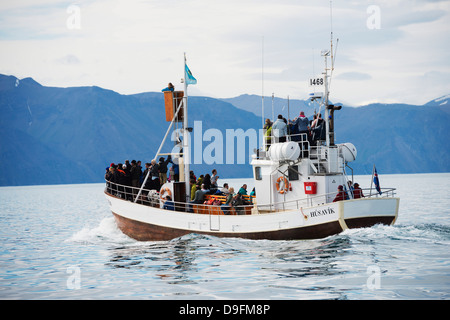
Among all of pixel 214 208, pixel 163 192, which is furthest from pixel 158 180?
pixel 214 208

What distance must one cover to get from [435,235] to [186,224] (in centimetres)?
1194

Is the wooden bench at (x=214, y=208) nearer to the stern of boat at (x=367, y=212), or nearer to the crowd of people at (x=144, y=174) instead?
the crowd of people at (x=144, y=174)

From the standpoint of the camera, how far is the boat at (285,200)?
23750mm

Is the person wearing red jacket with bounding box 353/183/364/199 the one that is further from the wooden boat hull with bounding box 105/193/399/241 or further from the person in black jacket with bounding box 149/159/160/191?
the person in black jacket with bounding box 149/159/160/191

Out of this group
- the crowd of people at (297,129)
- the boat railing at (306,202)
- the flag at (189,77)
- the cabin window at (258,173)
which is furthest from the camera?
the flag at (189,77)

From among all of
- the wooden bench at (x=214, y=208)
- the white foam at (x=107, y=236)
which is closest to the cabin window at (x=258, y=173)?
the wooden bench at (x=214, y=208)

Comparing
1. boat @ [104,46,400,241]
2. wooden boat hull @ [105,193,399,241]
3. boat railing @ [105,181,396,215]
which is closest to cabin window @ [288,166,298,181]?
boat @ [104,46,400,241]

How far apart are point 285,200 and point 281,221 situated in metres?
2.23

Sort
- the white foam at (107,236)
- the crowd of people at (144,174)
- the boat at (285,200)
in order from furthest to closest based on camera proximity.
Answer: the white foam at (107,236) < the crowd of people at (144,174) < the boat at (285,200)

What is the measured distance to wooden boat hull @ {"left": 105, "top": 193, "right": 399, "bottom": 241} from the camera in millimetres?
23375

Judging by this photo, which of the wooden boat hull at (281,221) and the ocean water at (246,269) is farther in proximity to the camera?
the wooden boat hull at (281,221)
